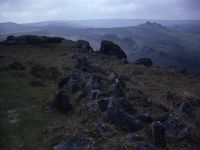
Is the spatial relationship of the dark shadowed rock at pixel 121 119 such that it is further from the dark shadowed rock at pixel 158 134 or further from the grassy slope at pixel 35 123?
the dark shadowed rock at pixel 158 134

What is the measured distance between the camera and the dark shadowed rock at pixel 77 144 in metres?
18.1

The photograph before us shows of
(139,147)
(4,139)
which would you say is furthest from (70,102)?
(139,147)

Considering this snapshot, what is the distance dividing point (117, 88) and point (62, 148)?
427 inches

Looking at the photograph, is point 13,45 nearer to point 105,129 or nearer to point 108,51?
point 108,51

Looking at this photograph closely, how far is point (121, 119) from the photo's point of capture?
20.6 m

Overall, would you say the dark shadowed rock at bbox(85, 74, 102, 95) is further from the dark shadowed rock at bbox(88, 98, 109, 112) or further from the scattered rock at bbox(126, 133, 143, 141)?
the scattered rock at bbox(126, 133, 143, 141)

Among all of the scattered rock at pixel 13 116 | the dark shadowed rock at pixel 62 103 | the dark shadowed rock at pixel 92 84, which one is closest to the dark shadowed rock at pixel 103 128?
the dark shadowed rock at pixel 62 103

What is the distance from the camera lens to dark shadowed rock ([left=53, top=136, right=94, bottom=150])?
18.1 m

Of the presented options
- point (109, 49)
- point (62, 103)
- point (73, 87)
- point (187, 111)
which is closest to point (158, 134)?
point (187, 111)

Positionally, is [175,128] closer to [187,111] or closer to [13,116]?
[187,111]

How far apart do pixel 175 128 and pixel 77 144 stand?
6.89m

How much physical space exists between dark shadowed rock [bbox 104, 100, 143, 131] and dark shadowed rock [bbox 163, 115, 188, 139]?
1.89 metres

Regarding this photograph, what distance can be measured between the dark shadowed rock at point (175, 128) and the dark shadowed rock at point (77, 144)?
532cm

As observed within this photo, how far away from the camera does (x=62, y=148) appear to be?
18.3m
